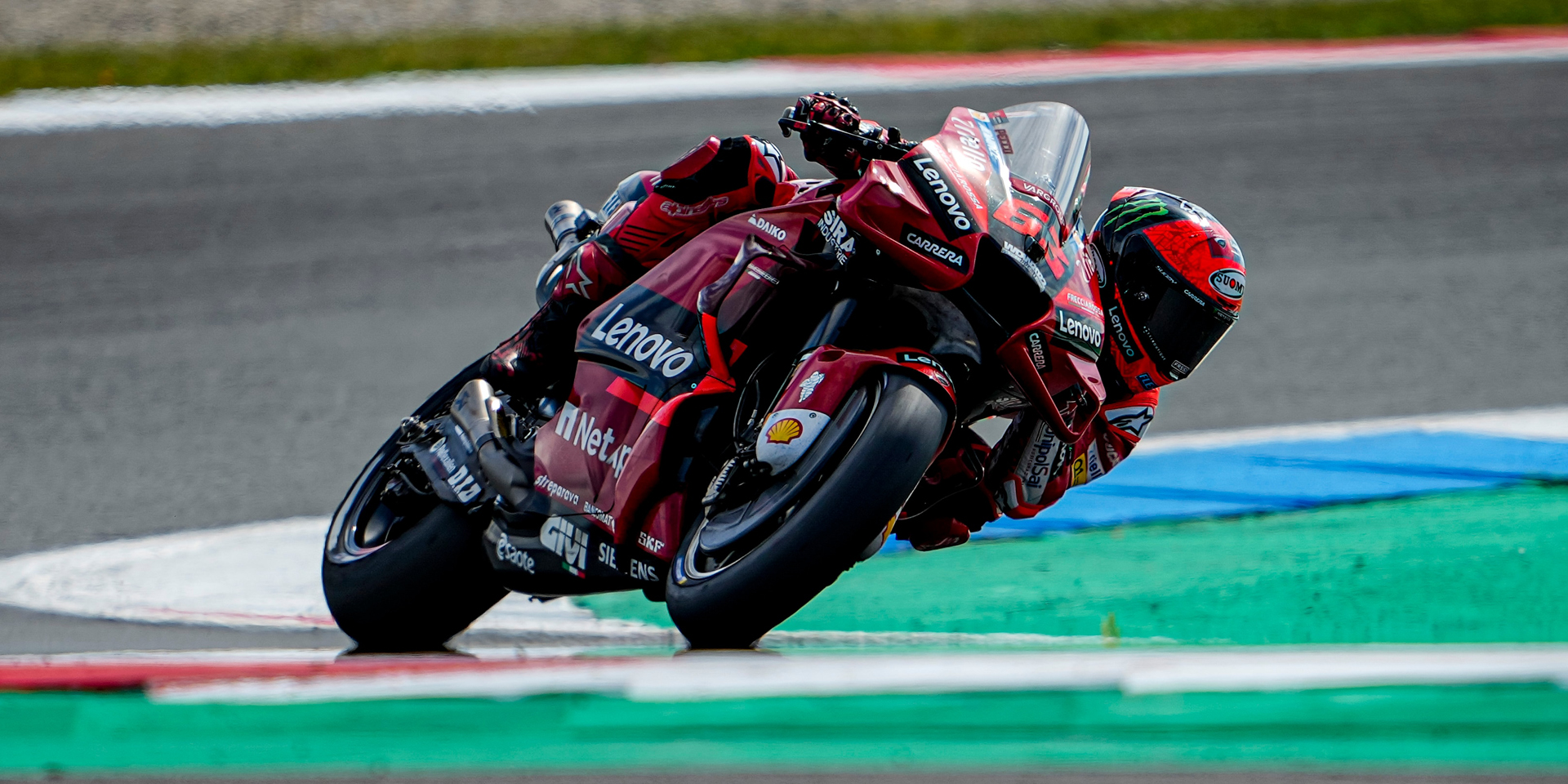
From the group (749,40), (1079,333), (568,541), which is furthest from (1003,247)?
(749,40)

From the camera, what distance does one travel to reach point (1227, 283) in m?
3.25

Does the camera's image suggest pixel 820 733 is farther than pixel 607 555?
No

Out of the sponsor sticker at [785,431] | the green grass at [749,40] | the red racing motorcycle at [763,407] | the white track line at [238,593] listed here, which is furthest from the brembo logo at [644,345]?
the green grass at [749,40]

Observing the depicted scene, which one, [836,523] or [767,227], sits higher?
[767,227]

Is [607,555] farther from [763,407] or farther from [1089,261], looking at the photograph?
[1089,261]

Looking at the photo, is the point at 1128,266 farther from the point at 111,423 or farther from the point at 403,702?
the point at 111,423

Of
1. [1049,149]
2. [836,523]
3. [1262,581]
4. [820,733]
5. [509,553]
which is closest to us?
[820,733]

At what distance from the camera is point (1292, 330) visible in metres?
6.81

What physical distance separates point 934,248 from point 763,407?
503 millimetres

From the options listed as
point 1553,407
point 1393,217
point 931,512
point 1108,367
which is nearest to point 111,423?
point 931,512

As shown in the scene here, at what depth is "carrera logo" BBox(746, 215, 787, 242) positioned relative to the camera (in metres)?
3.30

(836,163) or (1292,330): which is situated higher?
(836,163)

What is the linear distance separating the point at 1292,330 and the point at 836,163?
423cm

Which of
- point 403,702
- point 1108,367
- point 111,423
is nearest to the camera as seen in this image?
point 403,702
